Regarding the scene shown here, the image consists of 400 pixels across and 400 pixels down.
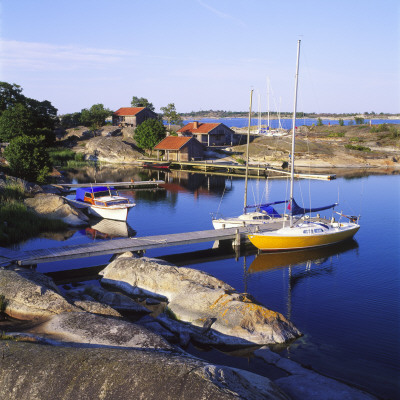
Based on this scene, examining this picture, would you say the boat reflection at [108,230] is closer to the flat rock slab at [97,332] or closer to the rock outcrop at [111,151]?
the flat rock slab at [97,332]

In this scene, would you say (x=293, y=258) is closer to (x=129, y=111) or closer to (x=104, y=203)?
(x=104, y=203)

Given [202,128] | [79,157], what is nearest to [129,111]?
[202,128]

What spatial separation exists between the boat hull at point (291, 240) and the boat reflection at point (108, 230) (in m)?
11.0

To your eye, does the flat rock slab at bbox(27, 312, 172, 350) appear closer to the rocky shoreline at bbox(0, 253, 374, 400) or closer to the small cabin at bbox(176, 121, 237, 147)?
the rocky shoreline at bbox(0, 253, 374, 400)

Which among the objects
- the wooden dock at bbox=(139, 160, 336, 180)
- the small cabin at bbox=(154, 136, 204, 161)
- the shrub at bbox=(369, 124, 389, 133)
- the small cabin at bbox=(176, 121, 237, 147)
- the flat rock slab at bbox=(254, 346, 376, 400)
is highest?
the shrub at bbox=(369, 124, 389, 133)

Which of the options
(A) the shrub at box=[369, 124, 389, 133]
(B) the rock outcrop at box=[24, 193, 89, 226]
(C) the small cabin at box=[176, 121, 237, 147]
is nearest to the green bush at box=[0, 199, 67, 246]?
(B) the rock outcrop at box=[24, 193, 89, 226]

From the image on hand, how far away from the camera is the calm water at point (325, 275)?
17.2 m

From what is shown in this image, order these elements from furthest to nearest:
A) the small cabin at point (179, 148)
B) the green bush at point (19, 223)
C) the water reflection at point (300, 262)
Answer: the small cabin at point (179, 148)
the green bush at point (19, 223)
the water reflection at point (300, 262)

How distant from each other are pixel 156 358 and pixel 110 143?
81155 millimetres

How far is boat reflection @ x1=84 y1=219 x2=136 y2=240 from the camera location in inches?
1409

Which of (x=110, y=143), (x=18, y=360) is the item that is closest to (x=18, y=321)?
(x=18, y=360)

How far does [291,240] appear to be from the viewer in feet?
99.7

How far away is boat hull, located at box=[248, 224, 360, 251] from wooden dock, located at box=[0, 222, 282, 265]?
1623 millimetres

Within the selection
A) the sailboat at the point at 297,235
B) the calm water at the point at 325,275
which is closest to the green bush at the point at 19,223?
the calm water at the point at 325,275
